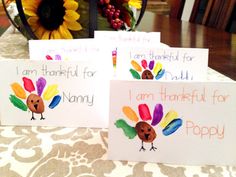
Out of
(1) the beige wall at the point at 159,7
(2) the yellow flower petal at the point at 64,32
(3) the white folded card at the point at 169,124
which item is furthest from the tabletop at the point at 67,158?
(1) the beige wall at the point at 159,7

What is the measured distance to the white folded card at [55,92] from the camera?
0.53 m

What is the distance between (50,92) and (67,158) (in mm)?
134

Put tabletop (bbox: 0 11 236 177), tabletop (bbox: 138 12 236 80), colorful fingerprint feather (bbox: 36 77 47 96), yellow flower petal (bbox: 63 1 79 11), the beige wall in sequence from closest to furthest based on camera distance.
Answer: tabletop (bbox: 0 11 236 177), colorful fingerprint feather (bbox: 36 77 47 96), yellow flower petal (bbox: 63 1 79 11), tabletop (bbox: 138 12 236 80), the beige wall

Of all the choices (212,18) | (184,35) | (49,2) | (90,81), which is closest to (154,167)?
(90,81)

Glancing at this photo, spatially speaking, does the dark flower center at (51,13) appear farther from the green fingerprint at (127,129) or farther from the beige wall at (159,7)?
the beige wall at (159,7)

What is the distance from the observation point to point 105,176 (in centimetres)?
42

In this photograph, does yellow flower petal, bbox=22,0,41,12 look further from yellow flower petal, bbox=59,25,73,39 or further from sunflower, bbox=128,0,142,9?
sunflower, bbox=128,0,142,9

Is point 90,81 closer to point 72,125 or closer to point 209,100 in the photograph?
point 72,125

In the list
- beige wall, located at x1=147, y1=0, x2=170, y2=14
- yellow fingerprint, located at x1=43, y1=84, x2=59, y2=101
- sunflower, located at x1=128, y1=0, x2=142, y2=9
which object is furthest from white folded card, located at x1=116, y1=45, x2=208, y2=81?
beige wall, located at x1=147, y1=0, x2=170, y2=14

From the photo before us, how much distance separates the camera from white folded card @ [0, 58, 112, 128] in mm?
532

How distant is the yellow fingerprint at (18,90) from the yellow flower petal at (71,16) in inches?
9.8

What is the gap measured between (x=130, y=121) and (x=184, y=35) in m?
0.93

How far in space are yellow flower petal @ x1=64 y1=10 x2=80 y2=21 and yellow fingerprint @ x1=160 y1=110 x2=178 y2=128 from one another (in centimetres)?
38

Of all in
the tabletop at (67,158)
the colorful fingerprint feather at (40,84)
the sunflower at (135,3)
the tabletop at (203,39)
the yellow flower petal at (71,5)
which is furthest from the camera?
the tabletop at (203,39)
